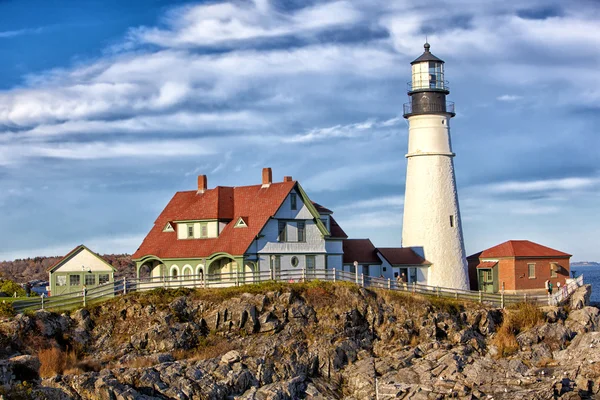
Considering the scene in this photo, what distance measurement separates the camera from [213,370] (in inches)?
1212

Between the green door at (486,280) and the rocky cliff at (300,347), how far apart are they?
25.3 ft

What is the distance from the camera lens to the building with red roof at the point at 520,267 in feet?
153

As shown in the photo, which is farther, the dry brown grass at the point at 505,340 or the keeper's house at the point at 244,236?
the keeper's house at the point at 244,236

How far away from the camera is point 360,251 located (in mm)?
45844

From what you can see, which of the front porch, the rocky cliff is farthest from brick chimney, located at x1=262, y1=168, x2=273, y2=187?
the rocky cliff

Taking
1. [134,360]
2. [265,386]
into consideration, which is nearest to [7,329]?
[134,360]

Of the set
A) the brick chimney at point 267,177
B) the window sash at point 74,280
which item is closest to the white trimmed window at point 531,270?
the brick chimney at point 267,177

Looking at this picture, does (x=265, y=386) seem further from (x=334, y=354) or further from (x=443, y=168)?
(x=443, y=168)

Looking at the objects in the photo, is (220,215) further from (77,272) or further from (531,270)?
(531,270)

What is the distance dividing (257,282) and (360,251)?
9.25 metres

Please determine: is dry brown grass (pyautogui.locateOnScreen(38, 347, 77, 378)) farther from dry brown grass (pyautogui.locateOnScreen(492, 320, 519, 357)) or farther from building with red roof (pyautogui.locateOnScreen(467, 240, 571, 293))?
building with red roof (pyautogui.locateOnScreen(467, 240, 571, 293))

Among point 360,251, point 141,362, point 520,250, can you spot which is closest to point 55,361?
point 141,362

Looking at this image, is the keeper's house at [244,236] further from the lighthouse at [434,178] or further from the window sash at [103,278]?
the lighthouse at [434,178]

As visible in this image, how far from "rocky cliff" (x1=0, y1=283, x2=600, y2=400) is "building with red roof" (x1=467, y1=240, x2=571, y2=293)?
268 inches
